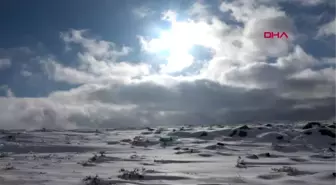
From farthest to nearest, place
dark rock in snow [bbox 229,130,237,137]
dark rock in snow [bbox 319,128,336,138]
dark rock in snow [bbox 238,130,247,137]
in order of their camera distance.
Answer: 1. dark rock in snow [bbox 229,130,237,137]
2. dark rock in snow [bbox 238,130,247,137]
3. dark rock in snow [bbox 319,128,336,138]

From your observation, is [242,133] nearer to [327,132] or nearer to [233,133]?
[233,133]

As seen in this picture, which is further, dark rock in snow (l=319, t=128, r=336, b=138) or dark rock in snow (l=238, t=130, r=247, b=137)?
dark rock in snow (l=238, t=130, r=247, b=137)

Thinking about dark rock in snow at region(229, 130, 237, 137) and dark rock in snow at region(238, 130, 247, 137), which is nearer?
dark rock in snow at region(238, 130, 247, 137)

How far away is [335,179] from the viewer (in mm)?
12070

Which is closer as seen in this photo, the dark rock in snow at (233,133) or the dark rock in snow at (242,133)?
the dark rock in snow at (242,133)

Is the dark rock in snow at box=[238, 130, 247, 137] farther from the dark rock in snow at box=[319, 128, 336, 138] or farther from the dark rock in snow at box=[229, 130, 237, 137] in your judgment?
the dark rock in snow at box=[319, 128, 336, 138]

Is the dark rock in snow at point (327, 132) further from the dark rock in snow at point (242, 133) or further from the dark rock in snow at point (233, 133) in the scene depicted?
the dark rock in snow at point (233, 133)

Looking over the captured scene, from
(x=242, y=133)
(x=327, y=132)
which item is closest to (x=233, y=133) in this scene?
(x=242, y=133)

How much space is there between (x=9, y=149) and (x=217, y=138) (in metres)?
26.4

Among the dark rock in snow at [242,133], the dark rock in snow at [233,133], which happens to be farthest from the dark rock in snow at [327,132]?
the dark rock in snow at [233,133]

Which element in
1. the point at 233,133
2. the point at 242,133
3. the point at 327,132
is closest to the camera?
the point at 327,132

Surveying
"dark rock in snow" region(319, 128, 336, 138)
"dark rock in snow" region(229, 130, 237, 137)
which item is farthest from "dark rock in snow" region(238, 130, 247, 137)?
"dark rock in snow" region(319, 128, 336, 138)

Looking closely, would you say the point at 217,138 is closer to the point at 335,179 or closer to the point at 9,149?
the point at 9,149

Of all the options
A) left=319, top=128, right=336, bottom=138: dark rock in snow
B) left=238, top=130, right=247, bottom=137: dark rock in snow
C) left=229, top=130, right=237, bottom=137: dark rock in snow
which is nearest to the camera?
left=319, top=128, right=336, bottom=138: dark rock in snow
